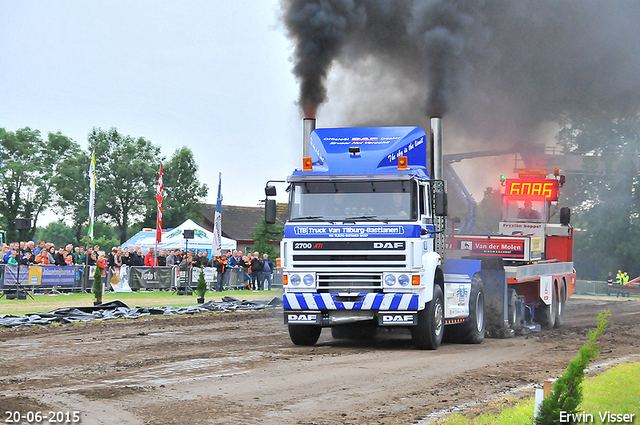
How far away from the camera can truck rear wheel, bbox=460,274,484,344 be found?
15.4 meters

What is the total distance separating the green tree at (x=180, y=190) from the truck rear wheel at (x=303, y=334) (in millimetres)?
61976

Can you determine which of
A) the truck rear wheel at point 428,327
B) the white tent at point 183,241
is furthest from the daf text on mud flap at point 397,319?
the white tent at point 183,241

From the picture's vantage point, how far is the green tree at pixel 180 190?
7538cm

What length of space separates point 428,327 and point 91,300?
573 inches

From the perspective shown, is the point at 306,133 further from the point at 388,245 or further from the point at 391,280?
the point at 391,280

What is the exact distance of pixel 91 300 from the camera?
2492 cm

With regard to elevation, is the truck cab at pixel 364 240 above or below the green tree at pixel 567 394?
above

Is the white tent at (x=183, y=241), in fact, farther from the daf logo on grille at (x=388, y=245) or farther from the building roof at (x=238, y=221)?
the building roof at (x=238, y=221)

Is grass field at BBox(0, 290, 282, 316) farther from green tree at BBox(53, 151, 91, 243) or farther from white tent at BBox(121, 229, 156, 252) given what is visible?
green tree at BBox(53, 151, 91, 243)

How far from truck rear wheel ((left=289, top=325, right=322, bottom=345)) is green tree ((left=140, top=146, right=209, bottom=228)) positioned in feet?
203

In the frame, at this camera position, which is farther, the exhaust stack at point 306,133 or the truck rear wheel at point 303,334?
the exhaust stack at point 306,133

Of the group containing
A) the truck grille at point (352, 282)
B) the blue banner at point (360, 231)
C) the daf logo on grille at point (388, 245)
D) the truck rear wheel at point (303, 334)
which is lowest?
the truck rear wheel at point (303, 334)

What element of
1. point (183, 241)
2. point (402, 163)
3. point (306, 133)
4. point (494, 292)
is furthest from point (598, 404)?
point (183, 241)

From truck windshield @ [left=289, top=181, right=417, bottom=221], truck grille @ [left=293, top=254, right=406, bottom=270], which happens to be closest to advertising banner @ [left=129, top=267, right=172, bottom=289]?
truck windshield @ [left=289, top=181, right=417, bottom=221]
